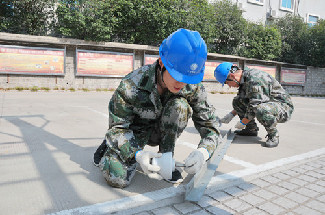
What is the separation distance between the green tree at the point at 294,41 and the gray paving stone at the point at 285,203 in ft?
53.5

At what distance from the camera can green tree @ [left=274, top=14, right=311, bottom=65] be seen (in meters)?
16.1

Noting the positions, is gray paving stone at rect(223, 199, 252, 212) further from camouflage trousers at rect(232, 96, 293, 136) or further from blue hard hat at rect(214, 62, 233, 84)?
blue hard hat at rect(214, 62, 233, 84)

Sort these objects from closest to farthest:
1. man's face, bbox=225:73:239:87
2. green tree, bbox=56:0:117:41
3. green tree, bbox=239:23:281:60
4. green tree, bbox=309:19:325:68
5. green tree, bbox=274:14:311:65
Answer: man's face, bbox=225:73:239:87 → green tree, bbox=56:0:117:41 → green tree, bbox=239:23:281:60 → green tree, bbox=309:19:325:68 → green tree, bbox=274:14:311:65

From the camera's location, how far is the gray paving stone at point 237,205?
1805mm

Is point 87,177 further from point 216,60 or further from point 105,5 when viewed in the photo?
A: point 216,60

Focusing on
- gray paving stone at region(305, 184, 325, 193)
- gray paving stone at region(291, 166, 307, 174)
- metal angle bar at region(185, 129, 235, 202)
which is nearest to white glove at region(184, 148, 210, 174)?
metal angle bar at region(185, 129, 235, 202)

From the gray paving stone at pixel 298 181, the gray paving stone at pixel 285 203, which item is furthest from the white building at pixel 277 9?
the gray paving stone at pixel 285 203

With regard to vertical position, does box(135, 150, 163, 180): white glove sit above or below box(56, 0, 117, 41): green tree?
below

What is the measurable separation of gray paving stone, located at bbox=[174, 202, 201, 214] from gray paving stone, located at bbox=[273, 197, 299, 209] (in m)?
0.64

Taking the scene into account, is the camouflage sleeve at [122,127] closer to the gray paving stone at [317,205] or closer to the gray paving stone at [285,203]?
the gray paving stone at [285,203]

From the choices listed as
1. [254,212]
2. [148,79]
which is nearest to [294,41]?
[148,79]

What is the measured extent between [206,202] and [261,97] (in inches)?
77.2

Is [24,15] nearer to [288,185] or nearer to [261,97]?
[261,97]

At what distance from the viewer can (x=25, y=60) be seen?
29.5 ft
